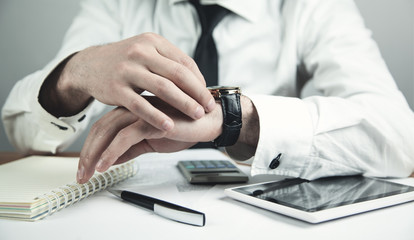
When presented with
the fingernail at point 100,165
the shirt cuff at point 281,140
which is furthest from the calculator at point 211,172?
the fingernail at point 100,165

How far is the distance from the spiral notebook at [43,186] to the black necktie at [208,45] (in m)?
0.43

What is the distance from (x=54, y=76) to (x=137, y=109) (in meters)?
0.33

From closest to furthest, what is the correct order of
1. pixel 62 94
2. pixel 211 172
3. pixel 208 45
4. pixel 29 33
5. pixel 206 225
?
1. pixel 206 225
2. pixel 211 172
3. pixel 62 94
4. pixel 208 45
5. pixel 29 33

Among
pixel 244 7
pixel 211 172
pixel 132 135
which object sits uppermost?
pixel 244 7

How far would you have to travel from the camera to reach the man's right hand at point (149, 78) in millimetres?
449

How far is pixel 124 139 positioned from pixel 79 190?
0.09m

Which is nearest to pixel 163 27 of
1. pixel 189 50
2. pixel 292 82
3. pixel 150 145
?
pixel 189 50

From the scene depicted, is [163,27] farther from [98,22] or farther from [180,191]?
[180,191]

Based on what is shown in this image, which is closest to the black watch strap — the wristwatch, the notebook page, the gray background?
the wristwatch

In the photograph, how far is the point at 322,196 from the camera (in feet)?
1.39

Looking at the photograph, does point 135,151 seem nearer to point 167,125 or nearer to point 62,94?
point 167,125

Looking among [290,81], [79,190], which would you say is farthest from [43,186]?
[290,81]

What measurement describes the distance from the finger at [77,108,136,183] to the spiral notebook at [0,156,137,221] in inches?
1.0

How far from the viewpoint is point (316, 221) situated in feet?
1.11
